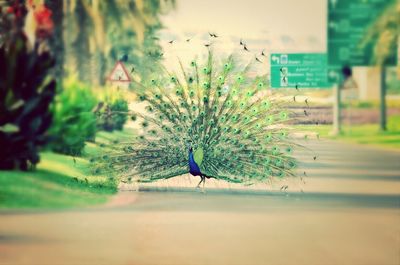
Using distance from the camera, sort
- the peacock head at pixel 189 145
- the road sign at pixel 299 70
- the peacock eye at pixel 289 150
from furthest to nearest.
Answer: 1. the peacock head at pixel 189 145
2. the peacock eye at pixel 289 150
3. the road sign at pixel 299 70

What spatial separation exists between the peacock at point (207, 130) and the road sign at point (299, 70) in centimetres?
17

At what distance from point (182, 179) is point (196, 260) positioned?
0.55 metres

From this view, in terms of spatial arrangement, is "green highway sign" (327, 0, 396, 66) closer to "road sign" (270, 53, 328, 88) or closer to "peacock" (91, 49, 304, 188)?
"road sign" (270, 53, 328, 88)

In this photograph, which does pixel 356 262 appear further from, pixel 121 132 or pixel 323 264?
pixel 121 132

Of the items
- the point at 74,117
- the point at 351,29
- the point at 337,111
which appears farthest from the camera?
the point at 74,117

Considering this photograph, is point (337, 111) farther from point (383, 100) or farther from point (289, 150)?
point (289, 150)

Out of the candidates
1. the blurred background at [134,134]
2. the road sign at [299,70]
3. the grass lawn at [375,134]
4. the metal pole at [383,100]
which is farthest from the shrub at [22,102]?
the metal pole at [383,100]

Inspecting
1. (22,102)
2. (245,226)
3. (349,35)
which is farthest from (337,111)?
(22,102)

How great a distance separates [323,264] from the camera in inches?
163

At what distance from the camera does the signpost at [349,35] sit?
13.0ft

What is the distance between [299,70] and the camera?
413 centimetres

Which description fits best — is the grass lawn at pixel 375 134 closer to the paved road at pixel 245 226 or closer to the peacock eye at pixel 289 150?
the paved road at pixel 245 226

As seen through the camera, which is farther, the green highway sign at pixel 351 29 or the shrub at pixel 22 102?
the shrub at pixel 22 102

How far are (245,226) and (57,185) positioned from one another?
4.01 feet
